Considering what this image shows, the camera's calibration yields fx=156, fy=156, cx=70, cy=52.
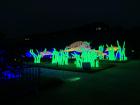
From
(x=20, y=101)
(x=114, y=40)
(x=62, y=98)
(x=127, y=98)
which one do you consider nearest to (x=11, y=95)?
(x=20, y=101)

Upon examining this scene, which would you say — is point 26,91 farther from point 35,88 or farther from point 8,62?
point 8,62

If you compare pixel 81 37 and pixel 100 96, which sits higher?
pixel 81 37

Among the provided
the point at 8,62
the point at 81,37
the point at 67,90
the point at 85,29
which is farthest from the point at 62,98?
the point at 85,29

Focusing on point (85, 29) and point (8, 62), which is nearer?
point (8, 62)

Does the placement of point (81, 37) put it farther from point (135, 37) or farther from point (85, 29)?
point (135, 37)

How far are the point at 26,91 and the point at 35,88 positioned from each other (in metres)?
0.43

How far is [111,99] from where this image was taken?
5.13 metres

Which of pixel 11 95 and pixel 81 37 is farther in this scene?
pixel 81 37

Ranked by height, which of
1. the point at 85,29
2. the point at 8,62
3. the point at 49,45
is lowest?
the point at 8,62

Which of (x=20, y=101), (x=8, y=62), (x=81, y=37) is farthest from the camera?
(x=81, y=37)

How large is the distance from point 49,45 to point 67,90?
29517 mm

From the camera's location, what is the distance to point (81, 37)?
39.2 meters

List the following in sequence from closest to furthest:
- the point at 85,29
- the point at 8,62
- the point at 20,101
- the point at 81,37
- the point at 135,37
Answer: the point at 20,101, the point at 8,62, the point at 135,37, the point at 81,37, the point at 85,29

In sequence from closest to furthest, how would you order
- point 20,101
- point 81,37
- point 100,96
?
1. point 20,101
2. point 100,96
3. point 81,37
